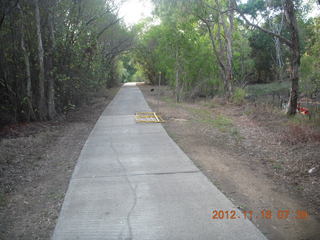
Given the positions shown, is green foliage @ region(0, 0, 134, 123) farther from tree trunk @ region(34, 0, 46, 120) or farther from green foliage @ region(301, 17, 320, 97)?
green foliage @ region(301, 17, 320, 97)

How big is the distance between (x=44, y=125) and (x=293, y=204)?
9.09 m

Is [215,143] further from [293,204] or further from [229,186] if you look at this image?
[293,204]

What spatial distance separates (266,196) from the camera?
4941 mm

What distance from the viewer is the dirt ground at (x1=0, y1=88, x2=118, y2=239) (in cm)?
414

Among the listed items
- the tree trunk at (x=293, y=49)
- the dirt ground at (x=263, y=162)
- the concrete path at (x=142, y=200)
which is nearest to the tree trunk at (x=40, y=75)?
the dirt ground at (x=263, y=162)

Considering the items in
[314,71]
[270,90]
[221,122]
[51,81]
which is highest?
[314,71]

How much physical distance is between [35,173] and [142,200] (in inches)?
103

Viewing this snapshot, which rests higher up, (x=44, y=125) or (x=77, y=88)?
(x=77, y=88)

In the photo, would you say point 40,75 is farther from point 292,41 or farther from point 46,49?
point 292,41

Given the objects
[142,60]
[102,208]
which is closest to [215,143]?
[102,208]

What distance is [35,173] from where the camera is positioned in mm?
6211

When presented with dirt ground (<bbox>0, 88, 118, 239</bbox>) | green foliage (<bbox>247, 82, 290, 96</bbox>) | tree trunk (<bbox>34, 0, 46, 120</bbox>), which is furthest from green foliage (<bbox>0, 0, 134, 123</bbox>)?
green foliage (<bbox>247, 82, 290, 96</bbox>)
